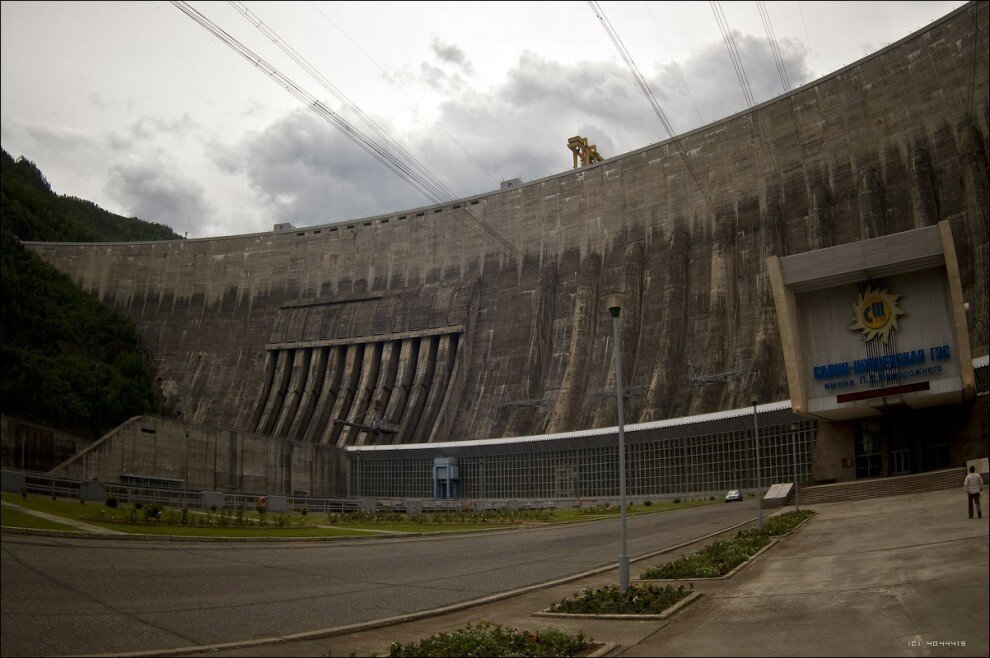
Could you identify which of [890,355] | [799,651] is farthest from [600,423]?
[799,651]

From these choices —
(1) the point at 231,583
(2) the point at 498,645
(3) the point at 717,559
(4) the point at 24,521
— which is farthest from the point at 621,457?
(4) the point at 24,521

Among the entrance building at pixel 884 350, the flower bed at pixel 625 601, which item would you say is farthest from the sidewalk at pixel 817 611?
the entrance building at pixel 884 350

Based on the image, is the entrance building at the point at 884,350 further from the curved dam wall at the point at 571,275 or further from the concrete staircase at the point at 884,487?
the curved dam wall at the point at 571,275

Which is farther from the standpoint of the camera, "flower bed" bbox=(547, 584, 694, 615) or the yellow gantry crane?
the yellow gantry crane

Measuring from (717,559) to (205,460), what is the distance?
145 ft

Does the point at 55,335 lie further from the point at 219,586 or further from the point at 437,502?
the point at 219,586

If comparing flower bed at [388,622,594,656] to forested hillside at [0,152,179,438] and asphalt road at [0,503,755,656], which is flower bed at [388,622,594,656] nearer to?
asphalt road at [0,503,755,656]

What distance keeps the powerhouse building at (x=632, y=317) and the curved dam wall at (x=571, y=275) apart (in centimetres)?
23

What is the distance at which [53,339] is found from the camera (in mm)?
85188

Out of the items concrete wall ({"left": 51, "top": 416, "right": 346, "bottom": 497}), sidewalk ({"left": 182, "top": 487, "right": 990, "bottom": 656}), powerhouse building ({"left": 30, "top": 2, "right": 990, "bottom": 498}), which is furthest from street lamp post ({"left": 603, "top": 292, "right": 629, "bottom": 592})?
concrete wall ({"left": 51, "top": 416, "right": 346, "bottom": 497})

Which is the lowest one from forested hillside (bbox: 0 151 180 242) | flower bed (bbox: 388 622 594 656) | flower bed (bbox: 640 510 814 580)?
flower bed (bbox: 640 510 814 580)

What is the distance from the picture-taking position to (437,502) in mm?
64438

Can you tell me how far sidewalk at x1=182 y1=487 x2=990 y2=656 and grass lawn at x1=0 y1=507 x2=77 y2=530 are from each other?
40.1 ft

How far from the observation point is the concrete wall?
166 ft
